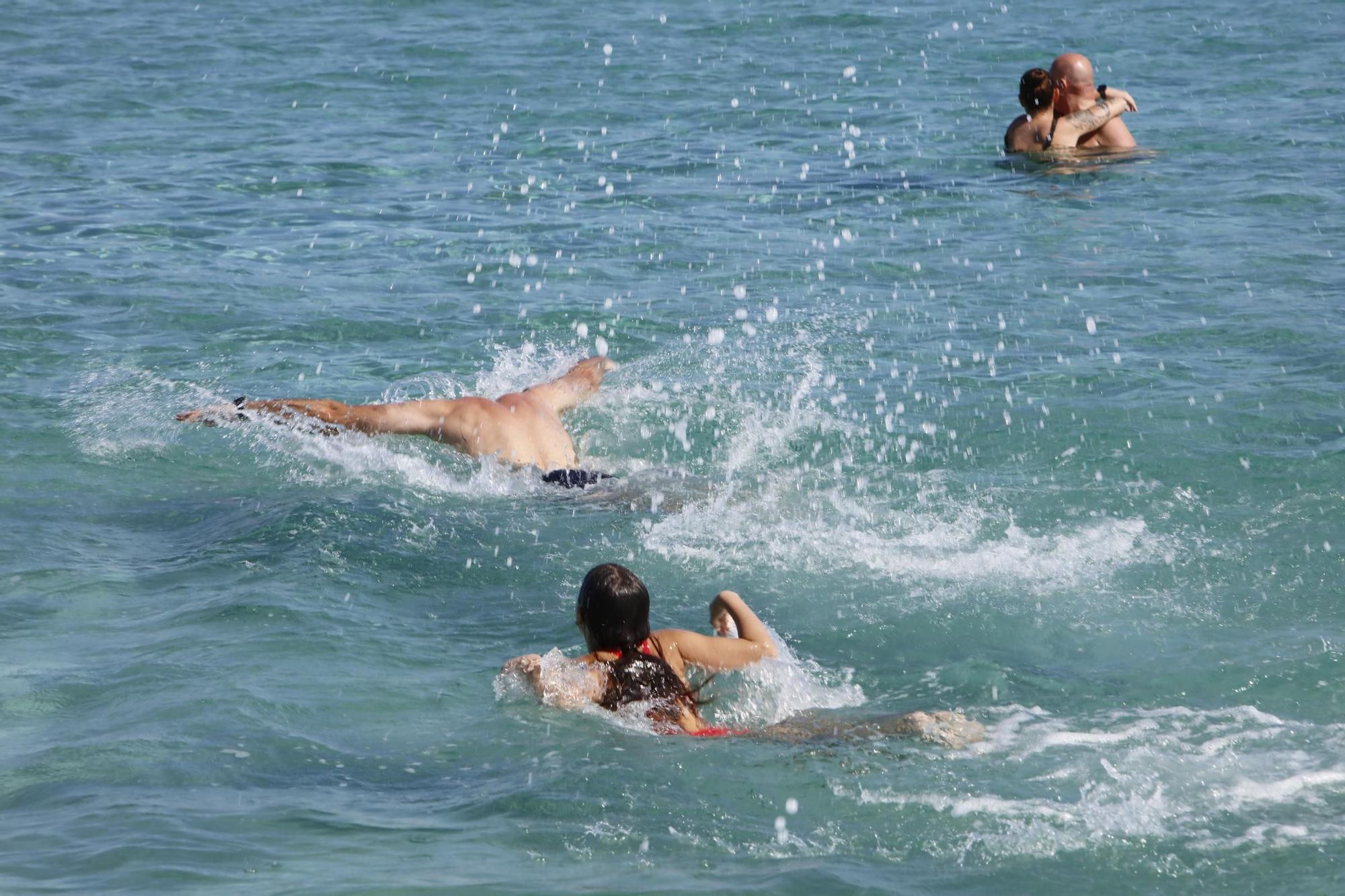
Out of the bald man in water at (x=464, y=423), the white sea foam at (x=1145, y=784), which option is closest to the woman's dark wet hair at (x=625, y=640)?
the white sea foam at (x=1145, y=784)

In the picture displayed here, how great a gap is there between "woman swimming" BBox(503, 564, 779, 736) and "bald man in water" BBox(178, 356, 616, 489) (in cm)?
268

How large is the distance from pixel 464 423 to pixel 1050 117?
28.1ft

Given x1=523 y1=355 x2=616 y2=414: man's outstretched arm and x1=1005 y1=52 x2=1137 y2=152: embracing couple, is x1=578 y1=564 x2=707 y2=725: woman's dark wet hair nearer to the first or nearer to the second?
x1=523 y1=355 x2=616 y2=414: man's outstretched arm

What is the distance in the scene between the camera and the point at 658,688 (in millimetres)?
5762

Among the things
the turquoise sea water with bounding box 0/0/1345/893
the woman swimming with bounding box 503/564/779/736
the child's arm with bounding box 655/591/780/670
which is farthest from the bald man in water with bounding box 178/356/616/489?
the woman swimming with bounding box 503/564/779/736

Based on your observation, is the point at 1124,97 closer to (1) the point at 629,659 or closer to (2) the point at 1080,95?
(2) the point at 1080,95

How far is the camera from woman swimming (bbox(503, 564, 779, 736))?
5.68 m

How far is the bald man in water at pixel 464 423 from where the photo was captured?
8539mm

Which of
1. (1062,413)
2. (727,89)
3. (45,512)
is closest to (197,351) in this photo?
(45,512)

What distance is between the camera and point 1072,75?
Answer: 15.0m

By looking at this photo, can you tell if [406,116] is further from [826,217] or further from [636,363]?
[636,363]

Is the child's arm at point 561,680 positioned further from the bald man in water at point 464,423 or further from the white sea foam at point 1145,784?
the bald man in water at point 464,423

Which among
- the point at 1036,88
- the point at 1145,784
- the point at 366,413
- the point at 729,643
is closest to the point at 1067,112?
the point at 1036,88

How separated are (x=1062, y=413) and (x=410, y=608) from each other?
4.19 meters
